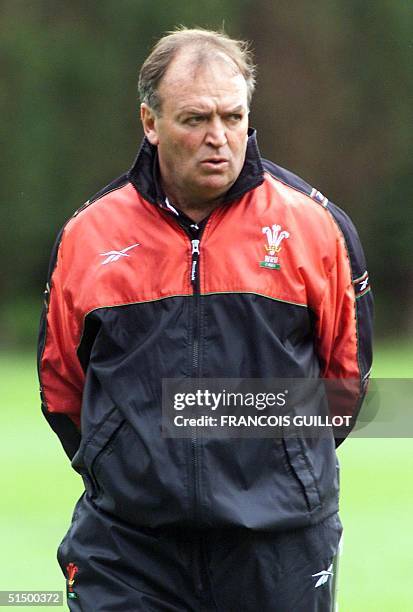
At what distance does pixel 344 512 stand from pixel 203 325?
4.87m

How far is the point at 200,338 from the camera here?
11.0 ft

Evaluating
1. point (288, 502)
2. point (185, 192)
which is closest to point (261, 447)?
point (288, 502)

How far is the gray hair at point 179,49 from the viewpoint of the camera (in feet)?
11.7

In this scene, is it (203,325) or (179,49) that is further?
(179,49)

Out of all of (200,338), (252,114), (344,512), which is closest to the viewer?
(200,338)

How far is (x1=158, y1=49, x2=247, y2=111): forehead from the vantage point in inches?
138

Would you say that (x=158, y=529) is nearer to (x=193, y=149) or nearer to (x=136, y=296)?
(x=136, y=296)

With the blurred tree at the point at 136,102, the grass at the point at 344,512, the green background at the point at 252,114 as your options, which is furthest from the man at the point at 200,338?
the blurred tree at the point at 136,102

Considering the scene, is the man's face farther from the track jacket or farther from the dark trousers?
the dark trousers

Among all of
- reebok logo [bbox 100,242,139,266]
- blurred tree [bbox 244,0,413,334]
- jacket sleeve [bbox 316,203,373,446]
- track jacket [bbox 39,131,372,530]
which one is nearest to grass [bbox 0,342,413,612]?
jacket sleeve [bbox 316,203,373,446]

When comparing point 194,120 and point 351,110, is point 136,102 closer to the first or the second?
point 351,110

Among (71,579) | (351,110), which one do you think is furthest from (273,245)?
(351,110)

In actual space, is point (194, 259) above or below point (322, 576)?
above

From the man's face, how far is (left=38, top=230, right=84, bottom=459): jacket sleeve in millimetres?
398
